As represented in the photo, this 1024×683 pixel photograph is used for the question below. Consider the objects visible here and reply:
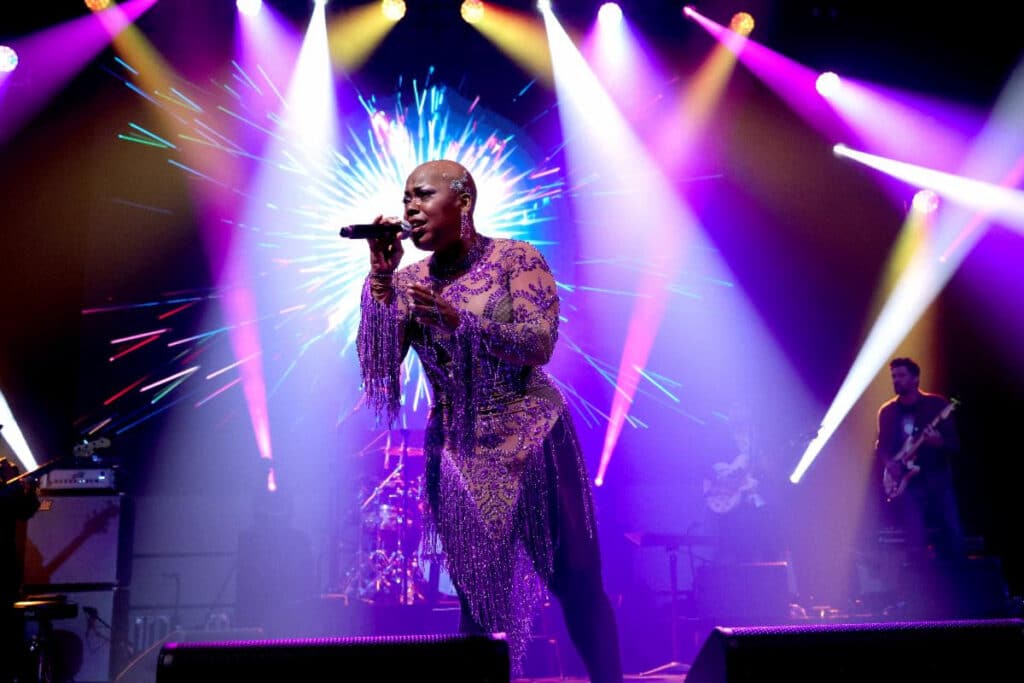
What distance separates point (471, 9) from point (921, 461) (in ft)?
16.2

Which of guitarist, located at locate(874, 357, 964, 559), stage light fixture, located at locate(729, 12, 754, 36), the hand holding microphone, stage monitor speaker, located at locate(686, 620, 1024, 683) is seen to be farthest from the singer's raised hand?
stage light fixture, located at locate(729, 12, 754, 36)

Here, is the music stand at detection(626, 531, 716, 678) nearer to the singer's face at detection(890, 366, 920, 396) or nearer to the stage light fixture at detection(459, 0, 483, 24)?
the singer's face at detection(890, 366, 920, 396)

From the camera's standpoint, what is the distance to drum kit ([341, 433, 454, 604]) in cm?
602

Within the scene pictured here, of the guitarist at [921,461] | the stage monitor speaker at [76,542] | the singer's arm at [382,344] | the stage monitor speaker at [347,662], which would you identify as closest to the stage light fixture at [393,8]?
the stage monitor speaker at [76,542]

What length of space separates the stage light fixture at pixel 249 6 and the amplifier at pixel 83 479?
366 centimetres

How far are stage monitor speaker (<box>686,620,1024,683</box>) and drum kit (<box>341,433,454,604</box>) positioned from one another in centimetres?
428

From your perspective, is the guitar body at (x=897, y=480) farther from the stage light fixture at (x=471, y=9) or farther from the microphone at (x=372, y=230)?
the microphone at (x=372, y=230)

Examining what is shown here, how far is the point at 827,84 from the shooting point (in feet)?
26.2

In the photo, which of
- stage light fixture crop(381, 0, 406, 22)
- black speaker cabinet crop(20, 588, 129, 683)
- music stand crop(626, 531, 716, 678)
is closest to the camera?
music stand crop(626, 531, 716, 678)

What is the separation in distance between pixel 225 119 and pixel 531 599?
5980 millimetres

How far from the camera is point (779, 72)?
8.04 meters

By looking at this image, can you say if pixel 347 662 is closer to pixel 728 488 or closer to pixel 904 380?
pixel 728 488

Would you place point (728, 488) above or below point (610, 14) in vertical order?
below

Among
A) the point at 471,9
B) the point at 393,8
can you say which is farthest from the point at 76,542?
the point at 471,9
